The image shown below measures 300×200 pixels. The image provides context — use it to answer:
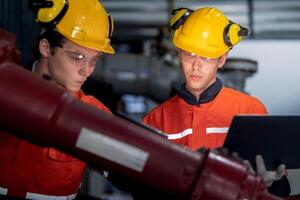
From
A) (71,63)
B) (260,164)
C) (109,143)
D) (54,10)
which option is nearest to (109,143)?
(109,143)

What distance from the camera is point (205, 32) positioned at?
2166 mm

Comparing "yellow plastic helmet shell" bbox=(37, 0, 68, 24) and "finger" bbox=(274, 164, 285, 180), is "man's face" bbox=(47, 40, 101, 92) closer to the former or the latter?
"yellow plastic helmet shell" bbox=(37, 0, 68, 24)

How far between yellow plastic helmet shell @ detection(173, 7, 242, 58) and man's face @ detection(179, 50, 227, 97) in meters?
0.02

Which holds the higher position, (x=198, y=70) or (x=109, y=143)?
(x=109, y=143)

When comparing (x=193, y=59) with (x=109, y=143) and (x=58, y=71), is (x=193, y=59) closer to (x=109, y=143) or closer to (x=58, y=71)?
(x=58, y=71)

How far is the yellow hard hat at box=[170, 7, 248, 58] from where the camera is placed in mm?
2131

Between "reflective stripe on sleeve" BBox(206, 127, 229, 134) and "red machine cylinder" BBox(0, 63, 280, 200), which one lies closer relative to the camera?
"red machine cylinder" BBox(0, 63, 280, 200)

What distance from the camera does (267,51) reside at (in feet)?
14.1

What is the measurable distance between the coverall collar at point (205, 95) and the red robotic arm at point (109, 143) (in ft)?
3.21

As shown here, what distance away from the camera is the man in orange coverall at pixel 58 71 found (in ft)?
5.86

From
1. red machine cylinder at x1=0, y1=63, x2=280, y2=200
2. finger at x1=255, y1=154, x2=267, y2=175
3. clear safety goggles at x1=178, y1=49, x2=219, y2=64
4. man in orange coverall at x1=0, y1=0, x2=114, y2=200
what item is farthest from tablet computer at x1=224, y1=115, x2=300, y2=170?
clear safety goggles at x1=178, y1=49, x2=219, y2=64

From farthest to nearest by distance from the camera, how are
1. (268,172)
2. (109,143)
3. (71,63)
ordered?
(71,63)
(268,172)
(109,143)

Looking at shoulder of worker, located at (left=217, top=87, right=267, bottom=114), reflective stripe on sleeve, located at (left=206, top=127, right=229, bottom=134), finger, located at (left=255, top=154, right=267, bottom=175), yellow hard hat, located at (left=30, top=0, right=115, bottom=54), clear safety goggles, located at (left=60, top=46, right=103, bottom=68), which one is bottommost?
reflective stripe on sleeve, located at (left=206, top=127, right=229, bottom=134)

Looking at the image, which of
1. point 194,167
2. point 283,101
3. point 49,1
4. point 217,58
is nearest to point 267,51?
point 283,101
